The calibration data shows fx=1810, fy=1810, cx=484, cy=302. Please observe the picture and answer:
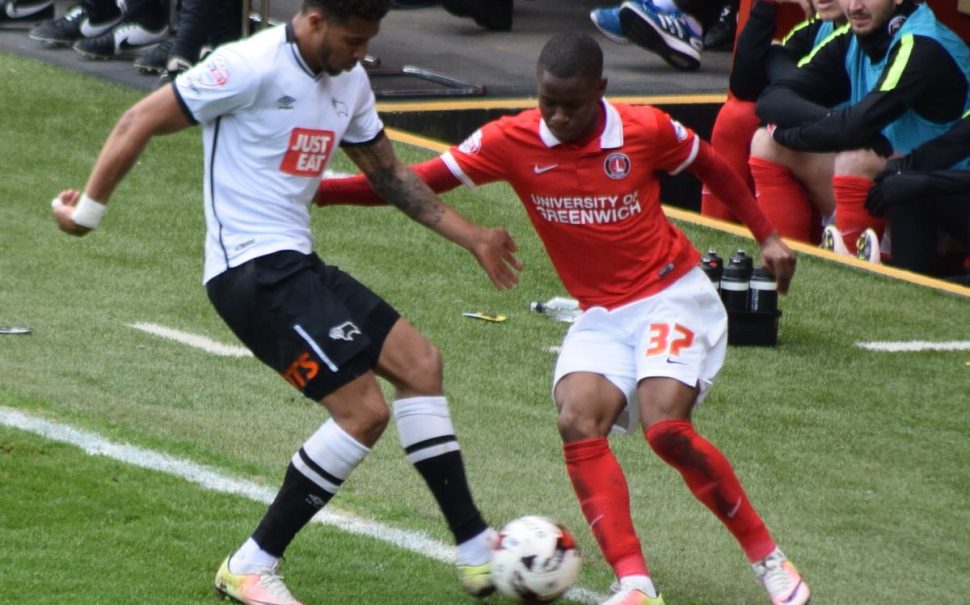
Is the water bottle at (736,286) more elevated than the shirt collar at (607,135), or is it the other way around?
the shirt collar at (607,135)

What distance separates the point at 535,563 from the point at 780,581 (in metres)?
0.73

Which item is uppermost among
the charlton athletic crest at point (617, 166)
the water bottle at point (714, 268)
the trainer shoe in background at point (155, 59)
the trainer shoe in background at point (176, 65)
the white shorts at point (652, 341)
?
the charlton athletic crest at point (617, 166)

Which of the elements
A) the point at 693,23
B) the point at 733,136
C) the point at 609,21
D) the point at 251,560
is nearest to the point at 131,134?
the point at 251,560

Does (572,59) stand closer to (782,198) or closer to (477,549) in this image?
(477,549)

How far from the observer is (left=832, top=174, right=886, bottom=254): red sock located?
10.7 m

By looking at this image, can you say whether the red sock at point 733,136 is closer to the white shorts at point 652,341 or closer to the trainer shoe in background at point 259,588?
the white shorts at point 652,341

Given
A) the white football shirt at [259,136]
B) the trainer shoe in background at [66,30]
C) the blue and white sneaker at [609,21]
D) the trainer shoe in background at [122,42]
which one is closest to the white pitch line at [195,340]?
the white football shirt at [259,136]

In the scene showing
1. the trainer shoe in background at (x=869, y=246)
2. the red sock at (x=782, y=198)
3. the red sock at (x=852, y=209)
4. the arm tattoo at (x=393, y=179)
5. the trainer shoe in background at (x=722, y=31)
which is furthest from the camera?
the trainer shoe in background at (x=722, y=31)

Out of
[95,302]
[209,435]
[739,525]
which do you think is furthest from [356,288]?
[95,302]

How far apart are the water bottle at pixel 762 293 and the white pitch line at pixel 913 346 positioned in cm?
60

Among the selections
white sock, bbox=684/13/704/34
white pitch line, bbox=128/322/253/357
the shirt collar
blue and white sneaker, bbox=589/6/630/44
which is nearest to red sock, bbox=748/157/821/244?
blue and white sneaker, bbox=589/6/630/44

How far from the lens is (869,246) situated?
10.6 m

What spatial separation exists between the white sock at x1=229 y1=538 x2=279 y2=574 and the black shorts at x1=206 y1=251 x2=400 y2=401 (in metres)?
0.46

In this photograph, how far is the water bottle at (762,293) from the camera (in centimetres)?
854
